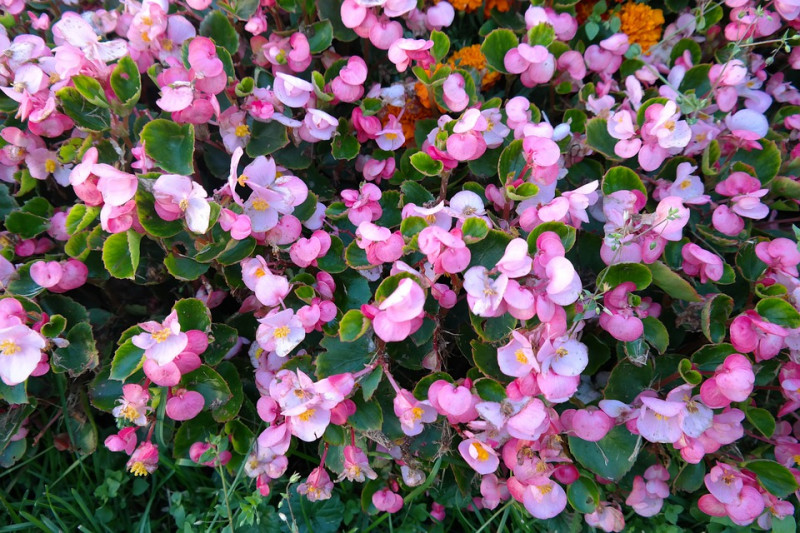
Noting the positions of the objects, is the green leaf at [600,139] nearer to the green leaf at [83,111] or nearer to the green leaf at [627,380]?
the green leaf at [627,380]

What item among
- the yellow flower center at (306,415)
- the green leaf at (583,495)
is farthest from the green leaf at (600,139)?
the yellow flower center at (306,415)

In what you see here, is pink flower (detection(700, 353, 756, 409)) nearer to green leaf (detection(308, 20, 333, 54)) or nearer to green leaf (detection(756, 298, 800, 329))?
green leaf (detection(756, 298, 800, 329))

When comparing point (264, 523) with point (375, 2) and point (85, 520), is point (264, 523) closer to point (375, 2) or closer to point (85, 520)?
point (85, 520)

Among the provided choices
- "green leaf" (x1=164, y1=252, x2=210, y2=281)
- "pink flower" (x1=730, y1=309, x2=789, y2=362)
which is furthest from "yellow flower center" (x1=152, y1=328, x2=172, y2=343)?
"pink flower" (x1=730, y1=309, x2=789, y2=362)

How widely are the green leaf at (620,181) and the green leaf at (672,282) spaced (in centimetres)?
14

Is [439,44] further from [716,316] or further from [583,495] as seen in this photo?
[583,495]

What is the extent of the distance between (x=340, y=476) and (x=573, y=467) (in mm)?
424

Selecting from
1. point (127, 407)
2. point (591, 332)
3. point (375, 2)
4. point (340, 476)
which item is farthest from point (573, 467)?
point (375, 2)

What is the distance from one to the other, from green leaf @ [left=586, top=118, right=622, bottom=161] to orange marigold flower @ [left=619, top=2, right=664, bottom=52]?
1.36 ft

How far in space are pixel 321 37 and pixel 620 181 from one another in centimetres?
68

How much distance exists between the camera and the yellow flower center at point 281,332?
3.20ft

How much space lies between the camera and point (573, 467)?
1090 millimetres

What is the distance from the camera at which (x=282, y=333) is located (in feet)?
3.20

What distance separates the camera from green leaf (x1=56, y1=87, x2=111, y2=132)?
1064 millimetres
